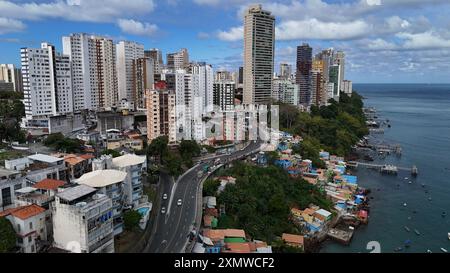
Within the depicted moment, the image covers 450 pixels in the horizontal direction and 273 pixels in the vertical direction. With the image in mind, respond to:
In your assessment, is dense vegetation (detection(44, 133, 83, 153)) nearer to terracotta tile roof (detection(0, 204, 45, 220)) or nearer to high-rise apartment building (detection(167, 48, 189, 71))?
terracotta tile roof (detection(0, 204, 45, 220))

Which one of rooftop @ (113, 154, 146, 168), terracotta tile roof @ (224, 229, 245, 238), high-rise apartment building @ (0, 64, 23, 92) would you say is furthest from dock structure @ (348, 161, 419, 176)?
high-rise apartment building @ (0, 64, 23, 92)

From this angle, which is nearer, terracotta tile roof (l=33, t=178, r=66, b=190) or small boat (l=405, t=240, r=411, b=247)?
terracotta tile roof (l=33, t=178, r=66, b=190)

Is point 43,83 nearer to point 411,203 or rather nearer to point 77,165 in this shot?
point 77,165

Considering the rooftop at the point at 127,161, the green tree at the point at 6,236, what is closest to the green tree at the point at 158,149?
the rooftop at the point at 127,161

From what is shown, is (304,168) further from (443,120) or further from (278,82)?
(443,120)

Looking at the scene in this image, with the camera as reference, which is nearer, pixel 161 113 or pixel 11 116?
pixel 161 113

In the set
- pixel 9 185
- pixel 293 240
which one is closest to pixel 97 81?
pixel 9 185

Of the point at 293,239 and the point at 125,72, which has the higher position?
the point at 125,72
